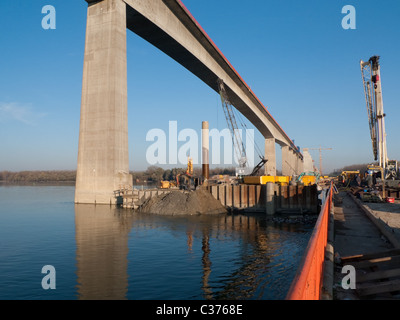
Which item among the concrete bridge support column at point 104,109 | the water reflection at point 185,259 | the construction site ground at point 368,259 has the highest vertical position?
the concrete bridge support column at point 104,109

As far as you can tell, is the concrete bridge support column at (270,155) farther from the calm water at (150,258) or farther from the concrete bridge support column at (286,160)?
the calm water at (150,258)

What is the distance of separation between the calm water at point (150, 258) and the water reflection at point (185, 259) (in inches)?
1.3

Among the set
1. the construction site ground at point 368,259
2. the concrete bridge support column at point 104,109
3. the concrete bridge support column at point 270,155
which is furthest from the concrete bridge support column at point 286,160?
the construction site ground at point 368,259

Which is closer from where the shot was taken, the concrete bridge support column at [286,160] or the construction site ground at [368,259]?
the construction site ground at [368,259]

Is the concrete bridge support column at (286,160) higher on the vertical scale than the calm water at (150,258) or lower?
higher

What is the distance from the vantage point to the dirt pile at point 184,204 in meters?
29.9

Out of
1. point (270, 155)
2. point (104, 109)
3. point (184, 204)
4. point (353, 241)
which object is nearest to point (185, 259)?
point (353, 241)

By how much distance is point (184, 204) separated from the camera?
3022 centimetres

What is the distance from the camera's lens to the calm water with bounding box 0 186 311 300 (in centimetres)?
1016

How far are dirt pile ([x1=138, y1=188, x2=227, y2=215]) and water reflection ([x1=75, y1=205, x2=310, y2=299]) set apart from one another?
4.90 m

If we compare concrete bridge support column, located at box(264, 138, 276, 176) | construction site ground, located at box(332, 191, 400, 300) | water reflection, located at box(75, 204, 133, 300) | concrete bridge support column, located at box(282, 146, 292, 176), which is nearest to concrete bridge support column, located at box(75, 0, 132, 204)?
water reflection, located at box(75, 204, 133, 300)

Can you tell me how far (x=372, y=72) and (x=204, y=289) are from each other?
48505 millimetres

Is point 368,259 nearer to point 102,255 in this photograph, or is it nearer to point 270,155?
point 102,255

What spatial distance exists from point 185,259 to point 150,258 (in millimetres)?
1690
